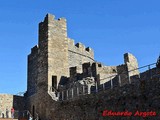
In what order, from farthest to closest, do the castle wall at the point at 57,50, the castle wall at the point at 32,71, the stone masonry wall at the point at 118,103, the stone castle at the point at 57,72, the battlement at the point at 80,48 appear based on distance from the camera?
the battlement at the point at 80,48 → the castle wall at the point at 32,71 → the castle wall at the point at 57,50 → the stone castle at the point at 57,72 → the stone masonry wall at the point at 118,103

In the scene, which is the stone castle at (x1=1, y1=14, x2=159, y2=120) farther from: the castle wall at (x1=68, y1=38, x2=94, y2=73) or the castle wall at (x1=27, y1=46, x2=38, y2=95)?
the castle wall at (x1=27, y1=46, x2=38, y2=95)

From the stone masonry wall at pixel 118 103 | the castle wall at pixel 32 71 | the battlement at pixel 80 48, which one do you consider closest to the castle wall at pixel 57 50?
the battlement at pixel 80 48

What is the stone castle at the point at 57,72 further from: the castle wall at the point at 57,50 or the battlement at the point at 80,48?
the battlement at the point at 80,48

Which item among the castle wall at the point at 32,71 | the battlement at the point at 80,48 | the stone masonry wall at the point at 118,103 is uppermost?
the battlement at the point at 80,48

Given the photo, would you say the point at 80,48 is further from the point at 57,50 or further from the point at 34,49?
the point at 57,50

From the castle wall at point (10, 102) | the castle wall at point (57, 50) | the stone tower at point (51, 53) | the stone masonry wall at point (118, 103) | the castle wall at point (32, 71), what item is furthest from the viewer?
the castle wall at point (32, 71)

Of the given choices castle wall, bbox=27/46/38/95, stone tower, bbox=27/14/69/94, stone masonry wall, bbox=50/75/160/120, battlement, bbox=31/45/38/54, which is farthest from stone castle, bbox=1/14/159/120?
battlement, bbox=31/45/38/54

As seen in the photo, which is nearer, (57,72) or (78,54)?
(57,72)

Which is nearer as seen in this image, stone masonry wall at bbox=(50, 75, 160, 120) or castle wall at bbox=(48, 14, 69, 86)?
stone masonry wall at bbox=(50, 75, 160, 120)

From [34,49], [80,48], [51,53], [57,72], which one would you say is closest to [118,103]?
[57,72]

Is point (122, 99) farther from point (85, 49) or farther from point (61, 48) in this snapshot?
point (85, 49)

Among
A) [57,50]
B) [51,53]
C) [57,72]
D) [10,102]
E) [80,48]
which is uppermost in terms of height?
[80,48]

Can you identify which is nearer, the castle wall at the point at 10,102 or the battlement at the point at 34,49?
the castle wall at the point at 10,102

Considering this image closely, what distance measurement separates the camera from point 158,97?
1437 centimetres
